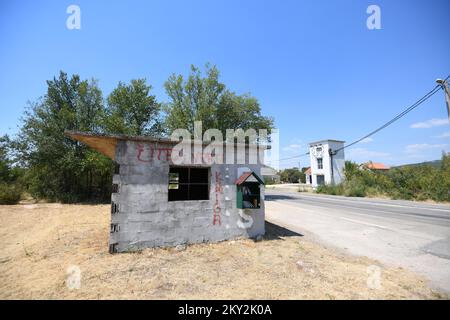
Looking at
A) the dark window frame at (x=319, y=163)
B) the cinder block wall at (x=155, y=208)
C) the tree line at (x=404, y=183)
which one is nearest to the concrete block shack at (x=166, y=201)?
the cinder block wall at (x=155, y=208)

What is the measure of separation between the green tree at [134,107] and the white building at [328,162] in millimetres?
29498

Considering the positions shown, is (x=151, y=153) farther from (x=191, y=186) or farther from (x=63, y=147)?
(x=63, y=147)

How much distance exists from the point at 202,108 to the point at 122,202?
1373 cm

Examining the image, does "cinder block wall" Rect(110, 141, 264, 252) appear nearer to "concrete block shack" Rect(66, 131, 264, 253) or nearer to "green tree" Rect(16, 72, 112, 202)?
"concrete block shack" Rect(66, 131, 264, 253)

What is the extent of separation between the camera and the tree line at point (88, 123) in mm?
15836

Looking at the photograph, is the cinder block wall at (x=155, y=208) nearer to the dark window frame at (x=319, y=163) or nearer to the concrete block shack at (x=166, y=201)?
the concrete block shack at (x=166, y=201)

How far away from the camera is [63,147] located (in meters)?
16.1

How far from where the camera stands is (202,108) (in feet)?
59.2

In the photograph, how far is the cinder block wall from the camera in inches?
216

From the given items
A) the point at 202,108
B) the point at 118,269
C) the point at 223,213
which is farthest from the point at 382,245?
the point at 202,108

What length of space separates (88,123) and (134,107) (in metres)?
3.79

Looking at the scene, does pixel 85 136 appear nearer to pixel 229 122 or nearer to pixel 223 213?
pixel 223 213

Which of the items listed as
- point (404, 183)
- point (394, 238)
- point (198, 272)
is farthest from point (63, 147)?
point (404, 183)

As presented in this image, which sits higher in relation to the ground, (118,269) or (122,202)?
(122,202)
